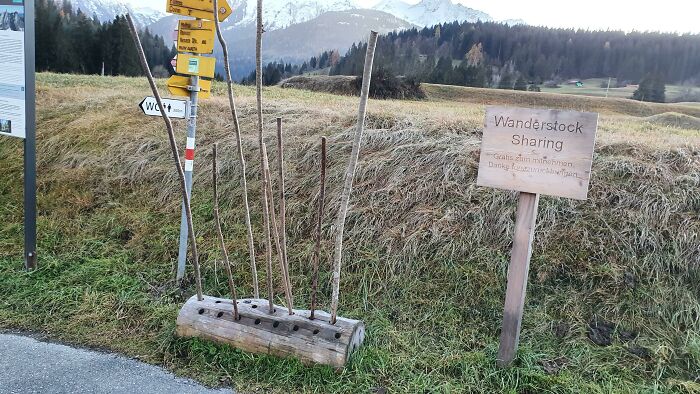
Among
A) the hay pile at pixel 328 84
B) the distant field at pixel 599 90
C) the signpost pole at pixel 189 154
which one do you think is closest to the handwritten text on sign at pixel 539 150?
the signpost pole at pixel 189 154

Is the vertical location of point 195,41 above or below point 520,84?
below

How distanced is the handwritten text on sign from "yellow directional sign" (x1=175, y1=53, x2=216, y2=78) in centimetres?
249

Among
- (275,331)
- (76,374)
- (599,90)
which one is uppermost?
(599,90)

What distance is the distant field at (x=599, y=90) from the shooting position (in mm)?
15875

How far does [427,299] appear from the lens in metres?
4.05

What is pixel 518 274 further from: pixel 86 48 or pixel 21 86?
pixel 86 48

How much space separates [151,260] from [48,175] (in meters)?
3.00

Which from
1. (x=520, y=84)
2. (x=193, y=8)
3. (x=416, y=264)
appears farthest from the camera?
(x=520, y=84)

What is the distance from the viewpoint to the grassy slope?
3.31 metres

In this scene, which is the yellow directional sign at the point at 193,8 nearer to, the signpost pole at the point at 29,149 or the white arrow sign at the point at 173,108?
the white arrow sign at the point at 173,108

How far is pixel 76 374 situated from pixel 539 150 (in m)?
3.34

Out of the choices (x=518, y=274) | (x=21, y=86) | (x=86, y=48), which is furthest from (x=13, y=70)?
(x=86, y=48)

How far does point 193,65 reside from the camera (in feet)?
14.0

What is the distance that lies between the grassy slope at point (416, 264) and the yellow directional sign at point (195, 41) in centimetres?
182
